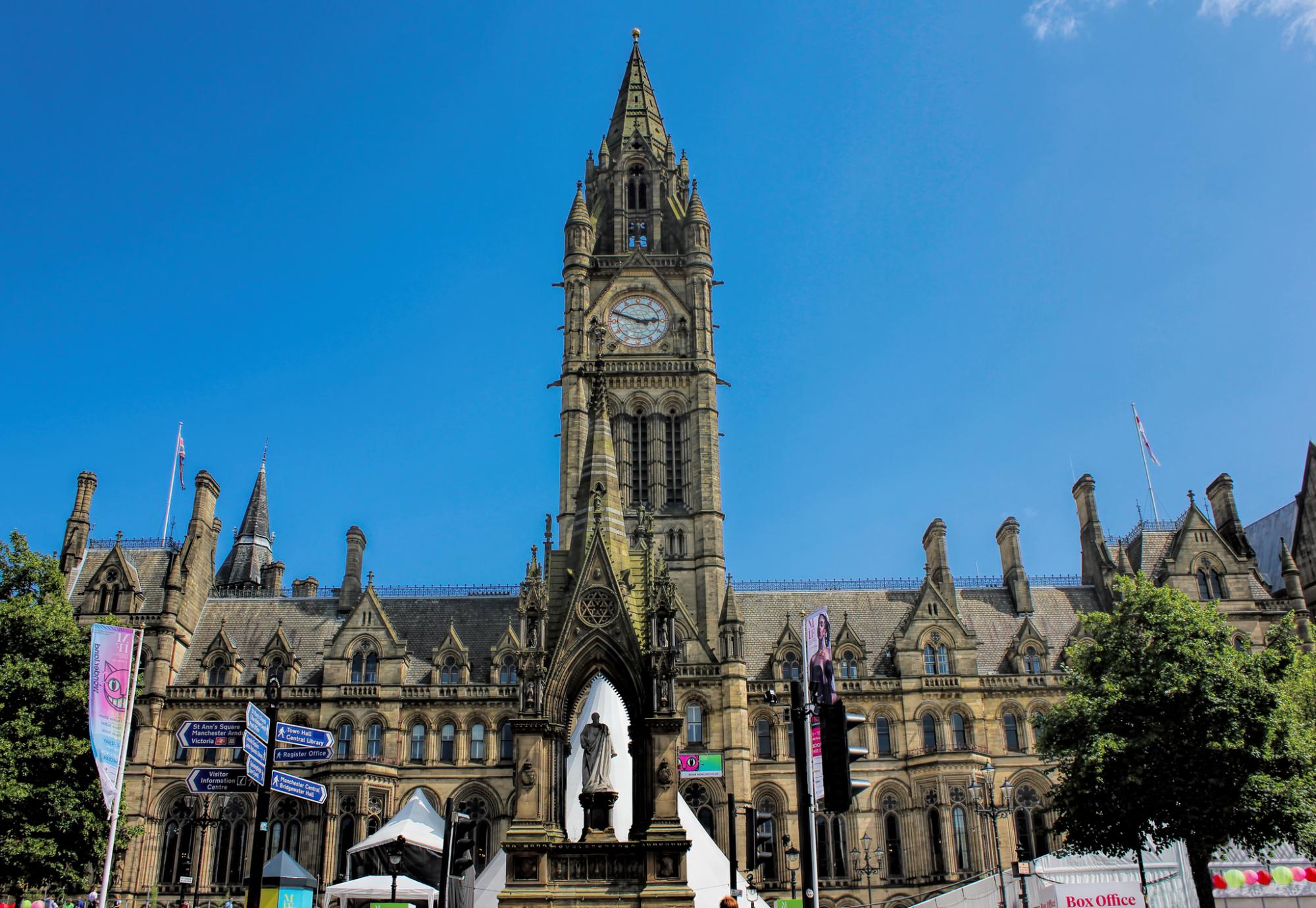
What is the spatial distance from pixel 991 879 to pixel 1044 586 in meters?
20.8

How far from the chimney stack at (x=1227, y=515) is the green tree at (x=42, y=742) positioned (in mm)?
52468

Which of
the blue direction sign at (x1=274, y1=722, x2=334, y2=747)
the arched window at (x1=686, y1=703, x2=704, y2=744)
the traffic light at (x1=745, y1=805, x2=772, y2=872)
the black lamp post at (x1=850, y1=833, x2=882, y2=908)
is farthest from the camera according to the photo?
the arched window at (x1=686, y1=703, x2=704, y2=744)

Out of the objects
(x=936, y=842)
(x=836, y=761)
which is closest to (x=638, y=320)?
(x=936, y=842)

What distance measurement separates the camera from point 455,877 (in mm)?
20609

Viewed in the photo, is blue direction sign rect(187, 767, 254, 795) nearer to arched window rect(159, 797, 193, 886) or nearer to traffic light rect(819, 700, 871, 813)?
traffic light rect(819, 700, 871, 813)

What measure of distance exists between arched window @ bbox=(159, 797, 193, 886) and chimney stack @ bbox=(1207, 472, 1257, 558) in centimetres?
5176

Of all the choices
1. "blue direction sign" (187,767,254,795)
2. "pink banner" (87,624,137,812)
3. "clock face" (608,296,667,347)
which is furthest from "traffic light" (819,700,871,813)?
"clock face" (608,296,667,347)

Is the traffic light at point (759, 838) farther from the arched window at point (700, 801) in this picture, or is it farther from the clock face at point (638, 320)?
the clock face at point (638, 320)

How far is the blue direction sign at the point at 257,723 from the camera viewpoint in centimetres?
1788

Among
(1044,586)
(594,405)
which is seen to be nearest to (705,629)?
(1044,586)

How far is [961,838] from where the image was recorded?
4666 centimetres

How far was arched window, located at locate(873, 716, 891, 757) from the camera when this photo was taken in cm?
4906

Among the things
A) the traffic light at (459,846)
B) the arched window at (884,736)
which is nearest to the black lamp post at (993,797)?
the arched window at (884,736)

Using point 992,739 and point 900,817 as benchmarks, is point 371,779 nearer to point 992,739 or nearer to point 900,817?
point 900,817
